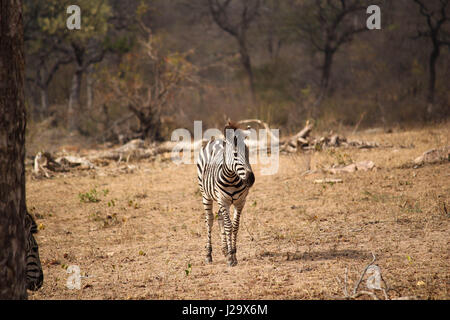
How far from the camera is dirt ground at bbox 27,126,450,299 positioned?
4969 millimetres

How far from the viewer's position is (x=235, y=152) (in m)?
5.09

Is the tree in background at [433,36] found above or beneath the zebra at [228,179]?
above

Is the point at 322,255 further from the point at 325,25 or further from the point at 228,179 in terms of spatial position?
the point at 325,25

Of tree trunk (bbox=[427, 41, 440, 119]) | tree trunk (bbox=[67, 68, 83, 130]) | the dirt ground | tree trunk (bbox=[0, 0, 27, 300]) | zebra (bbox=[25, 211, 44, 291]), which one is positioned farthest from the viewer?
tree trunk (bbox=[67, 68, 83, 130])

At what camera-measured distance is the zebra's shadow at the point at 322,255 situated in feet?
18.8

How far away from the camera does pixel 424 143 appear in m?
12.6

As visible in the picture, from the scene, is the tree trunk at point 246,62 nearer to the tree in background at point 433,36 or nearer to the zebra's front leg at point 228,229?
the tree in background at point 433,36

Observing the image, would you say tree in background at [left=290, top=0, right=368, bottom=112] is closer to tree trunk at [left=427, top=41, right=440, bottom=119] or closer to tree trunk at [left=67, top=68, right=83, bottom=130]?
tree trunk at [left=427, top=41, right=440, bottom=119]

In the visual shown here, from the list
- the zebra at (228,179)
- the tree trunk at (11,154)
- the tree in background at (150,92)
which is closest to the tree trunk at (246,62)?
the tree in background at (150,92)

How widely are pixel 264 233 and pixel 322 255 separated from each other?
4.58 ft

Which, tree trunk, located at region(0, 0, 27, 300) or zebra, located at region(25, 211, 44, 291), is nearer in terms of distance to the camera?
tree trunk, located at region(0, 0, 27, 300)

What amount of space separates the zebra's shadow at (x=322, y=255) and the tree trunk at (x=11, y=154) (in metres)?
3.23

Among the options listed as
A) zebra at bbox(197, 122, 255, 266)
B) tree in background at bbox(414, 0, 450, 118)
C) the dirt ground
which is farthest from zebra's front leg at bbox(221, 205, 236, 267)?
tree in background at bbox(414, 0, 450, 118)

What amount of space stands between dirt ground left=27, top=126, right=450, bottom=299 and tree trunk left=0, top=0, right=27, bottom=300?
1.40 metres
